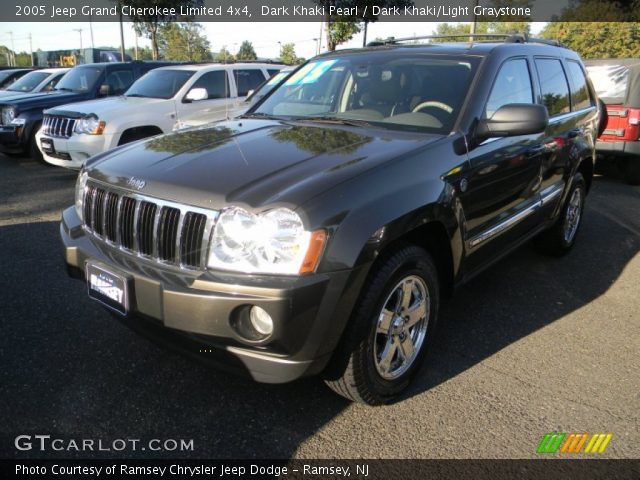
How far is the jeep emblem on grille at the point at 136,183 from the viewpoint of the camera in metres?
2.37

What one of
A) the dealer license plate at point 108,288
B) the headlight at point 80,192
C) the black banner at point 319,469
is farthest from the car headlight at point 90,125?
the black banner at point 319,469

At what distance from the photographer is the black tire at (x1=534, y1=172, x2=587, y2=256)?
4.62m

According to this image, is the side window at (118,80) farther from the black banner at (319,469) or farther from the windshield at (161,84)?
the black banner at (319,469)

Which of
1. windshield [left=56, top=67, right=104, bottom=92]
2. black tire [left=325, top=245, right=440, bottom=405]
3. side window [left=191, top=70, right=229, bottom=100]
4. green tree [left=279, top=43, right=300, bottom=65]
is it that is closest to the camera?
black tire [left=325, top=245, right=440, bottom=405]

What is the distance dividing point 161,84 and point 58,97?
2.52 metres

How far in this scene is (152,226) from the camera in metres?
2.28

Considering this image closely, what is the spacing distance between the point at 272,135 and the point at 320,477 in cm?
183

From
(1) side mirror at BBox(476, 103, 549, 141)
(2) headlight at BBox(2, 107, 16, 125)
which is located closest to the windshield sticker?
(1) side mirror at BBox(476, 103, 549, 141)

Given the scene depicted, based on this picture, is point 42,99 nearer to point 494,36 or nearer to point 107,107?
point 107,107

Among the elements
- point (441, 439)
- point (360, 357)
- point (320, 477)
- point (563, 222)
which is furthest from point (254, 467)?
point (563, 222)

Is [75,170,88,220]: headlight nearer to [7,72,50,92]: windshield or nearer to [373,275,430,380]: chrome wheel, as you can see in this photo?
[373,275,430,380]: chrome wheel

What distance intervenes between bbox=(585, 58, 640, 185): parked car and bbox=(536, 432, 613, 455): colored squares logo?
668cm

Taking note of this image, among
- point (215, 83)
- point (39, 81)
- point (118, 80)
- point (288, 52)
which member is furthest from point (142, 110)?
point (288, 52)

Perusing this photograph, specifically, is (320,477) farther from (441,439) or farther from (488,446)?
(488,446)
